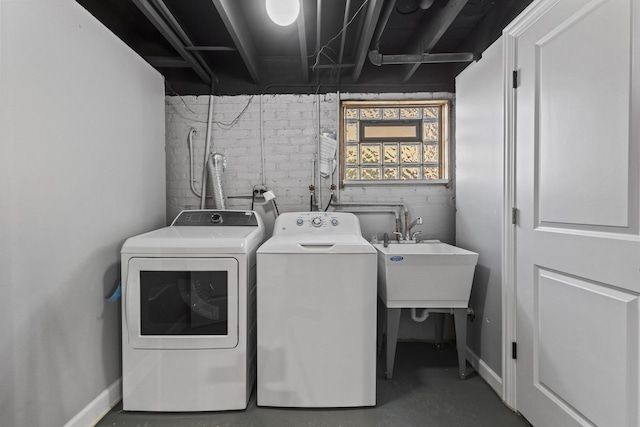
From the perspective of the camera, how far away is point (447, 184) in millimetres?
→ 2537

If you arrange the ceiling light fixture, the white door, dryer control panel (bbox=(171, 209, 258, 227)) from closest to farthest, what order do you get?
1. the white door
2. the ceiling light fixture
3. dryer control panel (bbox=(171, 209, 258, 227))

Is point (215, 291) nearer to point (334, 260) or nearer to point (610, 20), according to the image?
point (334, 260)

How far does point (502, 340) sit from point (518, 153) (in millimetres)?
1055

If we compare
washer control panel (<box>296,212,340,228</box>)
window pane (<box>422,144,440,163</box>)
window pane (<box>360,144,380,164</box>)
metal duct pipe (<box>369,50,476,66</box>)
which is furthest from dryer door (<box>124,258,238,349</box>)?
window pane (<box>422,144,440,163</box>)

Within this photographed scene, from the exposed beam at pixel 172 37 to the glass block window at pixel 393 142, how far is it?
3.95 ft

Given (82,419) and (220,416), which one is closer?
(82,419)

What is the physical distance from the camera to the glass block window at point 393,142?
261 centimetres

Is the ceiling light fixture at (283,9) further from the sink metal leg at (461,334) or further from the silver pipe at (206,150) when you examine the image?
the sink metal leg at (461,334)

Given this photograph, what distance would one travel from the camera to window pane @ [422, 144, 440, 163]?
262cm

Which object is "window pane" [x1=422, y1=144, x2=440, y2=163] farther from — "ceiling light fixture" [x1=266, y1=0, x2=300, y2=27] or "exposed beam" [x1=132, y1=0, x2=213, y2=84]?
"exposed beam" [x1=132, y1=0, x2=213, y2=84]

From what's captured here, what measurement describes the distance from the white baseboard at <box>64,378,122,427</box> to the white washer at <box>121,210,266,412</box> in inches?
4.3

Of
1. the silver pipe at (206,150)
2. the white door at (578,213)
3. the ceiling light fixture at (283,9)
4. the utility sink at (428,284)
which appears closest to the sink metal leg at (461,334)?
the utility sink at (428,284)


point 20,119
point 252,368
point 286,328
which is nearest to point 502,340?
point 286,328

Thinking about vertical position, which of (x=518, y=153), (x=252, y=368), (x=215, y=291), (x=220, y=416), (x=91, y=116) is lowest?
(x=220, y=416)
